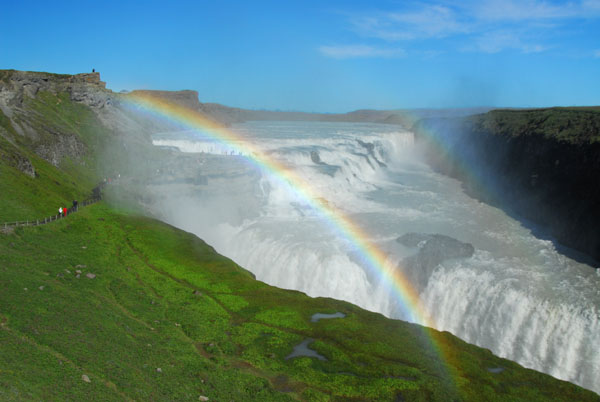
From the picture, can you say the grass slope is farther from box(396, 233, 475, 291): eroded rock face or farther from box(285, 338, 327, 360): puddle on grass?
box(396, 233, 475, 291): eroded rock face

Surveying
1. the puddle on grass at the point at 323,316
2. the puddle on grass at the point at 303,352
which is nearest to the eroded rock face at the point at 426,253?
the puddle on grass at the point at 323,316

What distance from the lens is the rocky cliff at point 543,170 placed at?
3547 cm

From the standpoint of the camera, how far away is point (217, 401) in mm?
14125

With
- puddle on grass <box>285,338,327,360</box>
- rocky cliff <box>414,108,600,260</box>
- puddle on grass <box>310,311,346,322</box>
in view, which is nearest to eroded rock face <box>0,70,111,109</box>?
puddle on grass <box>310,311,346,322</box>

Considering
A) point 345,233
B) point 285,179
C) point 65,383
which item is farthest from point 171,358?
point 285,179

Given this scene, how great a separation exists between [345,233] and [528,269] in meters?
13.2

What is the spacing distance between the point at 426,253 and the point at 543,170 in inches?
828

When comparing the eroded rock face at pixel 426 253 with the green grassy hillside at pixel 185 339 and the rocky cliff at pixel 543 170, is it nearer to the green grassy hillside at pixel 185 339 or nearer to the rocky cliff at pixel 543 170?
the green grassy hillside at pixel 185 339

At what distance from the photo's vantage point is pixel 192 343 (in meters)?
18.0

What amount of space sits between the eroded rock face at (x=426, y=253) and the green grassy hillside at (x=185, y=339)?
7580 mm

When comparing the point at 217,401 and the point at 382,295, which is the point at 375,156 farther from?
the point at 217,401

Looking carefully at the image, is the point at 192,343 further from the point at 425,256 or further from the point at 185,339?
the point at 425,256

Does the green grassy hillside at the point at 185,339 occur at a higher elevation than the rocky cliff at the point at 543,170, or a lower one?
lower

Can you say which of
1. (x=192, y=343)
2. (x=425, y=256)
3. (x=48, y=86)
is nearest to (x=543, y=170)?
(x=425, y=256)
